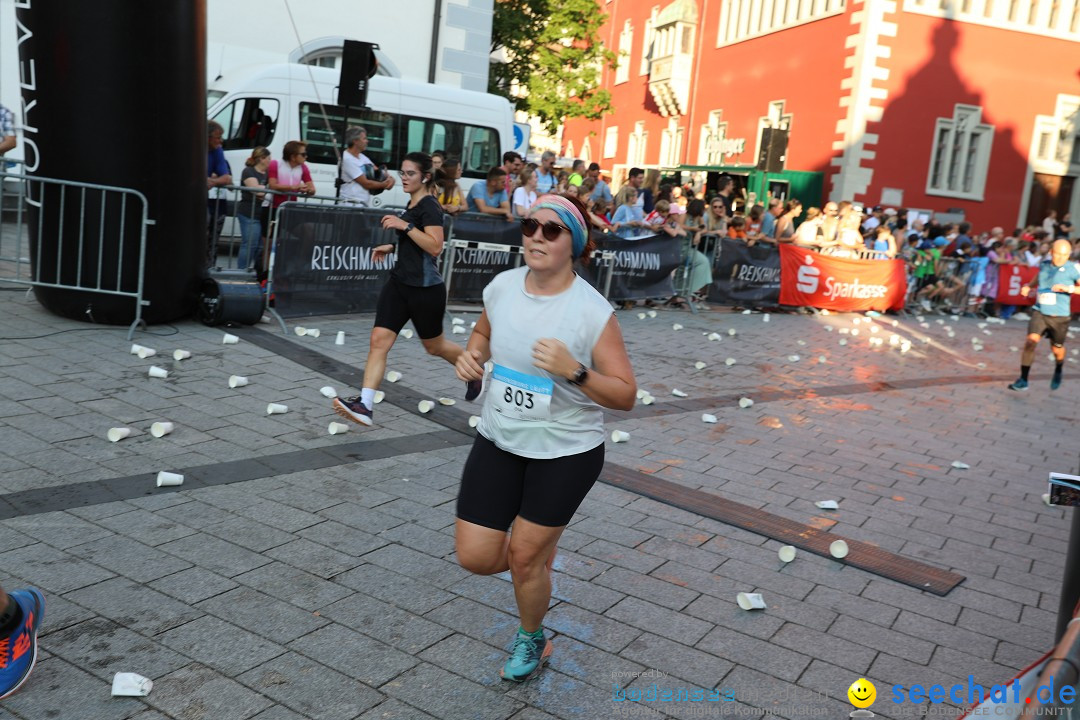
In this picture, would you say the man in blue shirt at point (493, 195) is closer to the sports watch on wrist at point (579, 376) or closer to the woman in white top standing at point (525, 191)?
the woman in white top standing at point (525, 191)

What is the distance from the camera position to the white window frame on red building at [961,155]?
27.7 m

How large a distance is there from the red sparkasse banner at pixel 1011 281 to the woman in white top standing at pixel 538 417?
63.2 feet

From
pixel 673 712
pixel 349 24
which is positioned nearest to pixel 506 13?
pixel 349 24

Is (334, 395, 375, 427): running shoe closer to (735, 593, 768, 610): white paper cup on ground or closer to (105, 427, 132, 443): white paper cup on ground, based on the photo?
(105, 427, 132, 443): white paper cup on ground

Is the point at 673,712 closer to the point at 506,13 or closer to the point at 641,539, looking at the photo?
the point at 641,539

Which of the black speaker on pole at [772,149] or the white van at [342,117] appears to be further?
the black speaker on pole at [772,149]

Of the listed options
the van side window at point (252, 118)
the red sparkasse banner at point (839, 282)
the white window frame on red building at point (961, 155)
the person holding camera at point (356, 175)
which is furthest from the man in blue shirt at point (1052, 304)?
the white window frame on red building at point (961, 155)

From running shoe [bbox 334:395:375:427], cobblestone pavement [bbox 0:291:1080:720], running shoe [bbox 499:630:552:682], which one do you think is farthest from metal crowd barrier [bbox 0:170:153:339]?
running shoe [bbox 499:630:552:682]

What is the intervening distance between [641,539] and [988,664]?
5.55 ft

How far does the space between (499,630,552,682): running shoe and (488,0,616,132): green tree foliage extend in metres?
28.4

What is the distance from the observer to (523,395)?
3.23 m

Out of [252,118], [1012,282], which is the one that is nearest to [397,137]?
[252,118]

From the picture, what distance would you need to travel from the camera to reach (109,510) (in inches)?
178

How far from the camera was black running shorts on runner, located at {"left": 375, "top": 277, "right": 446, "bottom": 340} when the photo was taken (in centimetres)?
634
